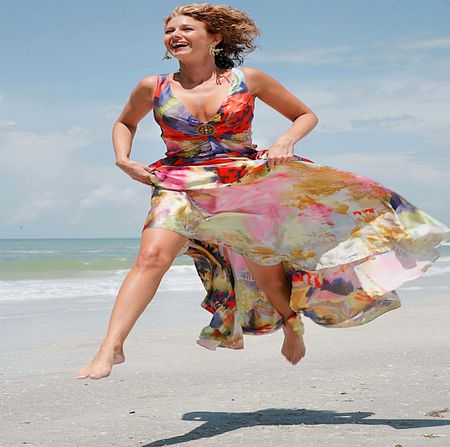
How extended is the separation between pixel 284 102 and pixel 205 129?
486mm

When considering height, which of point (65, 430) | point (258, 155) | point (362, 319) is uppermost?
point (258, 155)

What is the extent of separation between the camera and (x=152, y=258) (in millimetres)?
3887

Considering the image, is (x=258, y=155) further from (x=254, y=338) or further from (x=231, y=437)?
(x=254, y=338)

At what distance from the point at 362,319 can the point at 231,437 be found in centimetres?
106

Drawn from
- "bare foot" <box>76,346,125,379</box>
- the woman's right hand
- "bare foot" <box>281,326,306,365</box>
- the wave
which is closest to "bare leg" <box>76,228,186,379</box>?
"bare foot" <box>76,346,125,379</box>

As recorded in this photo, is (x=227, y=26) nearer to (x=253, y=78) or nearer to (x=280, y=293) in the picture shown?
(x=253, y=78)

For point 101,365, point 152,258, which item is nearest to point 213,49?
point 152,258

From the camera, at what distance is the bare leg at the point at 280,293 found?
481 cm

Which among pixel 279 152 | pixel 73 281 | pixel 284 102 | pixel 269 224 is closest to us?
pixel 279 152

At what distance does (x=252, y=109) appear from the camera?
4.34 metres

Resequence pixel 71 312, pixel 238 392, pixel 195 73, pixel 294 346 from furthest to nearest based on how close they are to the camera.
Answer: pixel 71 312 → pixel 238 392 → pixel 294 346 → pixel 195 73

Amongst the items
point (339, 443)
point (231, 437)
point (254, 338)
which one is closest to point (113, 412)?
point (231, 437)

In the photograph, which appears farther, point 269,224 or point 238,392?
point 238,392

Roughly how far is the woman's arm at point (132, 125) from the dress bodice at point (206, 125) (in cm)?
8
